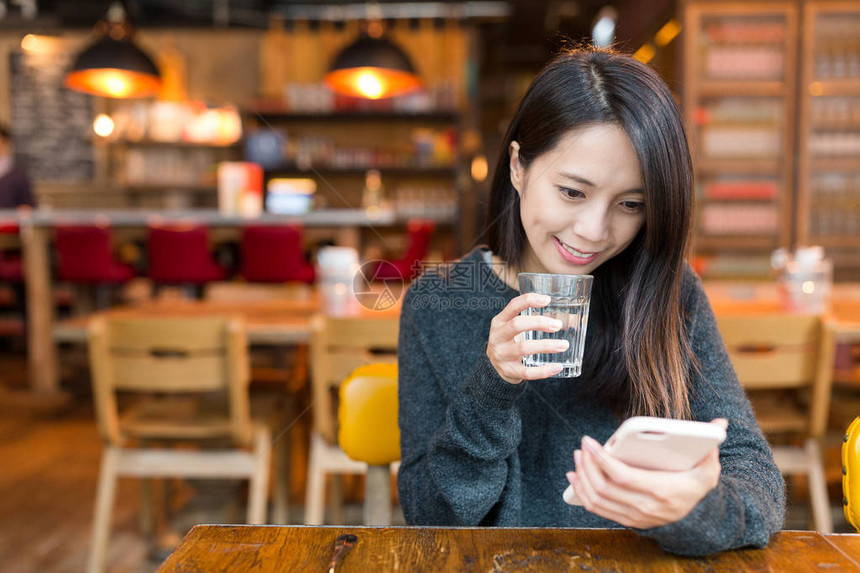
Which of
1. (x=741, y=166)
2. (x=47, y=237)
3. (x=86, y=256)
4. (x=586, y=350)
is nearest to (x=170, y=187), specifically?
(x=47, y=237)

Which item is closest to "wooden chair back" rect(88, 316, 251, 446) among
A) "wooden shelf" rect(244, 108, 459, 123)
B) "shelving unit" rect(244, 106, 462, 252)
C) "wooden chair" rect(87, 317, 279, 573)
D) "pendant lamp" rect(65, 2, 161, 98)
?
"wooden chair" rect(87, 317, 279, 573)

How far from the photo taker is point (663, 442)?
0.66 m

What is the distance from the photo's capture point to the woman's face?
3.05 feet

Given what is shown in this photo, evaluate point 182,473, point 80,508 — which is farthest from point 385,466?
point 80,508

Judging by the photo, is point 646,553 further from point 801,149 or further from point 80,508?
point 801,149

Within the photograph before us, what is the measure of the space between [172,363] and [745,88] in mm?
4266

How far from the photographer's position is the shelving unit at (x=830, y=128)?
15.9 ft

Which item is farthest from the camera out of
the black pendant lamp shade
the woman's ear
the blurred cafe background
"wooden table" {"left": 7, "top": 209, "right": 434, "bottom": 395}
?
the black pendant lamp shade

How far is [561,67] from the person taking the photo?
102 centimetres

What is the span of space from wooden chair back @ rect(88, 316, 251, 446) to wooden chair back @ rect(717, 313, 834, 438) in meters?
1.39

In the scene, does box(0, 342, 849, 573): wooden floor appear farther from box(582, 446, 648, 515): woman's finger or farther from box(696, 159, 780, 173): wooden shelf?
box(696, 159, 780, 173): wooden shelf

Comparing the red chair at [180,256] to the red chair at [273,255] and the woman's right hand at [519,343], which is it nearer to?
the red chair at [273,255]

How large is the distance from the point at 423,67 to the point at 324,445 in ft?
18.4

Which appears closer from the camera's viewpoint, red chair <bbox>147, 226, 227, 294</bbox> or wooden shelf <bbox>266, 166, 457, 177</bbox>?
red chair <bbox>147, 226, 227, 294</bbox>
